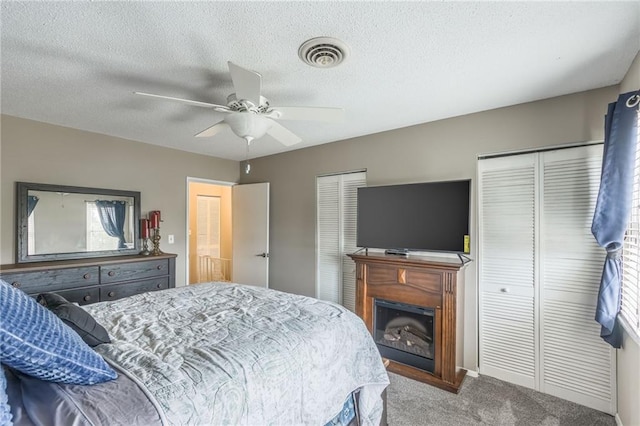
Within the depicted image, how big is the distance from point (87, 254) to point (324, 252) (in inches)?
106

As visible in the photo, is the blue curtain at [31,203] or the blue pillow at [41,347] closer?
the blue pillow at [41,347]

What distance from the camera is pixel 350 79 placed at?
2131 millimetres

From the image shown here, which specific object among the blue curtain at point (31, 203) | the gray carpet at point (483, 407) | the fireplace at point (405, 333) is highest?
the blue curtain at point (31, 203)

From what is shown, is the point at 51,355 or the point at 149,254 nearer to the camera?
the point at 51,355

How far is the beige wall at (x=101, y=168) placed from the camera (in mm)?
2842

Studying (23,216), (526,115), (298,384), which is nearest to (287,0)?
(298,384)

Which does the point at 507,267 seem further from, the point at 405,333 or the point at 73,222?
the point at 73,222

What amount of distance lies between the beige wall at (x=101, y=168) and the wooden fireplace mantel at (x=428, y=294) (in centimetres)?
267

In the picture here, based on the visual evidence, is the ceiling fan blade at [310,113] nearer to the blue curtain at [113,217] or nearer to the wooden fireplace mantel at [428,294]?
the wooden fireplace mantel at [428,294]

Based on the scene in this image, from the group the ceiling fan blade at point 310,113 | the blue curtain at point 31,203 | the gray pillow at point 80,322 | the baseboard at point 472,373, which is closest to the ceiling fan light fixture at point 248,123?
the ceiling fan blade at point 310,113

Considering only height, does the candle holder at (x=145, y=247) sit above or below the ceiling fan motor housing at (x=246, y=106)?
below

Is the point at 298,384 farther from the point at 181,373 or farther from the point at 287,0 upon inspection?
the point at 287,0

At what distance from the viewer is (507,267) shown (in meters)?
2.65

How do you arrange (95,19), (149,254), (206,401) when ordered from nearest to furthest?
(206,401)
(95,19)
(149,254)
